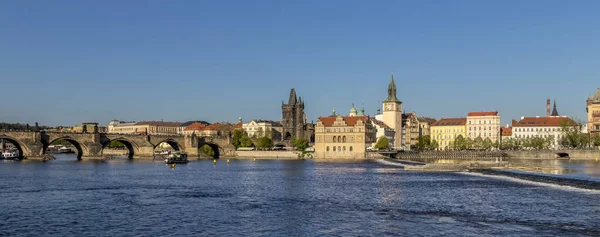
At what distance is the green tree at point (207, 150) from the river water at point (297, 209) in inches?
4433

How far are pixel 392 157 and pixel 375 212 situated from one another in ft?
403

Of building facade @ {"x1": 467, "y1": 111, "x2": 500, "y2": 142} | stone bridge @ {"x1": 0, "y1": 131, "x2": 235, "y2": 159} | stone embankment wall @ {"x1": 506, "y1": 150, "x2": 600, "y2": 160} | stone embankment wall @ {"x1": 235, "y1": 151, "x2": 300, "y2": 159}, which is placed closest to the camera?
stone bridge @ {"x1": 0, "y1": 131, "x2": 235, "y2": 159}

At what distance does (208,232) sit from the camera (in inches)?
1351

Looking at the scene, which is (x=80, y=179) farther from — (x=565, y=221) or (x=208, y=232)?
(x=565, y=221)

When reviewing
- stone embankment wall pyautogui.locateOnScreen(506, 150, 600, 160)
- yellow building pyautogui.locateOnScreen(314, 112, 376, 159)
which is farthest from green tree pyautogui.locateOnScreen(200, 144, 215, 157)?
stone embankment wall pyautogui.locateOnScreen(506, 150, 600, 160)

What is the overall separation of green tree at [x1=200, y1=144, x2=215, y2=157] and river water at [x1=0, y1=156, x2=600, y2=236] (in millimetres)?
112602

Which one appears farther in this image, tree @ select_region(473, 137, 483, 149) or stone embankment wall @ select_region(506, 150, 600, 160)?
tree @ select_region(473, 137, 483, 149)

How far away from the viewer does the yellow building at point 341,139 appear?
6290 inches

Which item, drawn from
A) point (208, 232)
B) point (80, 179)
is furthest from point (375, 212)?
point (80, 179)

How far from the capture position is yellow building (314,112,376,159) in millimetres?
159775

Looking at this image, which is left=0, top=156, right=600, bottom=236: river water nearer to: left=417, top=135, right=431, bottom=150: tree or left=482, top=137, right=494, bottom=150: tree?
left=482, top=137, right=494, bottom=150: tree

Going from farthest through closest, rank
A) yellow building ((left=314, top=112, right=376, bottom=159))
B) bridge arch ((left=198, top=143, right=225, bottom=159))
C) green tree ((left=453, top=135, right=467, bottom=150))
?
green tree ((left=453, top=135, right=467, bottom=150)) → bridge arch ((left=198, top=143, right=225, bottom=159)) → yellow building ((left=314, top=112, right=376, bottom=159))

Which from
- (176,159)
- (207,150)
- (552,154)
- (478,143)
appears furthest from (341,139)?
(176,159)

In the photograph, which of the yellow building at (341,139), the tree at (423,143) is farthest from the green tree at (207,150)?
the tree at (423,143)
